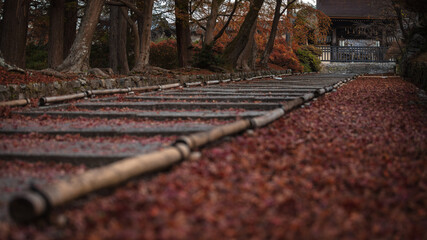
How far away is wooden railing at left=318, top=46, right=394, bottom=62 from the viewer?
3080 cm

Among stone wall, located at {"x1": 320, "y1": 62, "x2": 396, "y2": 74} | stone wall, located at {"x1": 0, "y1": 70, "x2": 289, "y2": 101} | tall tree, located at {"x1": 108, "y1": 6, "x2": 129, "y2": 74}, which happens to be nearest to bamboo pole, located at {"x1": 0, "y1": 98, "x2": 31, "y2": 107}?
stone wall, located at {"x1": 0, "y1": 70, "x2": 289, "y2": 101}

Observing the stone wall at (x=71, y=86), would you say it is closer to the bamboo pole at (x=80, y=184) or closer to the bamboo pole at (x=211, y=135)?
the bamboo pole at (x=211, y=135)

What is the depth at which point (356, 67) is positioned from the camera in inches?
1187

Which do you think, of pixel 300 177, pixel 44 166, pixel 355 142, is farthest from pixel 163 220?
pixel 355 142

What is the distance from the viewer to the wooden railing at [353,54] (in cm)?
3080

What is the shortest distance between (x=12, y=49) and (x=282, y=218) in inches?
448

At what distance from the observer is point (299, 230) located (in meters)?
1.90

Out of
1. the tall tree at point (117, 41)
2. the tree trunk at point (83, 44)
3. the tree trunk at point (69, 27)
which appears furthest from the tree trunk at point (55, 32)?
the tall tree at point (117, 41)

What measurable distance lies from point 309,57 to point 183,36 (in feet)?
48.2

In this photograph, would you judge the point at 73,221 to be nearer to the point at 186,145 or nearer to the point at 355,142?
the point at 186,145

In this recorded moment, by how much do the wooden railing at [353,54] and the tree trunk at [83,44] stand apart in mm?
23134

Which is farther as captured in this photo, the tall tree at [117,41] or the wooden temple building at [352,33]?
the wooden temple building at [352,33]

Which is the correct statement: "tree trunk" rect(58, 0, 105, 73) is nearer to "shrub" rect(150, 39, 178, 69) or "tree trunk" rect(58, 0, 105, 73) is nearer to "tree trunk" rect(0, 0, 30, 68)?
"tree trunk" rect(0, 0, 30, 68)

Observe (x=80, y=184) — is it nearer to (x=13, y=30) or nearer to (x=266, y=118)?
(x=266, y=118)
